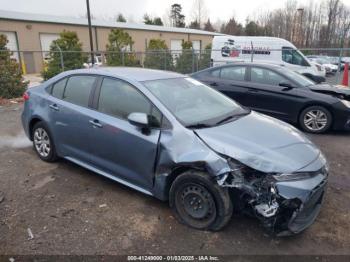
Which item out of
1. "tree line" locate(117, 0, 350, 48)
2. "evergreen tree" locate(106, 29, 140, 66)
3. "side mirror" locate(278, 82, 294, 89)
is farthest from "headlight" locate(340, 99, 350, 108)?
"tree line" locate(117, 0, 350, 48)

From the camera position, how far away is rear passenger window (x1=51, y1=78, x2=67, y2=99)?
14.5 feet

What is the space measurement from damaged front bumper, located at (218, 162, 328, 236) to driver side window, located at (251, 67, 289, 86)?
449 centimetres

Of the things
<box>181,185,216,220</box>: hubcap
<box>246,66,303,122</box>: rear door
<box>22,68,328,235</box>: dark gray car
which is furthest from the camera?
<box>246,66,303,122</box>: rear door

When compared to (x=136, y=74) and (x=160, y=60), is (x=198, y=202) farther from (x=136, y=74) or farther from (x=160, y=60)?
(x=160, y=60)

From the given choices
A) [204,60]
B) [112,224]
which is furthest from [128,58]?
[112,224]

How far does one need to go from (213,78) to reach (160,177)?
5187 mm

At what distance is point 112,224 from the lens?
10.4 feet

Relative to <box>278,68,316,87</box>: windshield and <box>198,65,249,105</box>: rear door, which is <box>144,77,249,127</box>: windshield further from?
<box>278,68,316,87</box>: windshield

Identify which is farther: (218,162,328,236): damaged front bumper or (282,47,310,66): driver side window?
(282,47,310,66): driver side window

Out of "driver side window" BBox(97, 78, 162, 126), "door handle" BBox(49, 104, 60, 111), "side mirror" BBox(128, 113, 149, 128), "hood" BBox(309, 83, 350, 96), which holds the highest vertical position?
"driver side window" BBox(97, 78, 162, 126)

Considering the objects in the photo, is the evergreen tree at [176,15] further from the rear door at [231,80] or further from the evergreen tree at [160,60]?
the rear door at [231,80]

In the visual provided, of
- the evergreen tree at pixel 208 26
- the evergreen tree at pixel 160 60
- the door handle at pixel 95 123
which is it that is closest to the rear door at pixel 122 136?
the door handle at pixel 95 123

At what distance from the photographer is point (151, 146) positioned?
321 cm

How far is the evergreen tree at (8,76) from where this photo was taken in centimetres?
1102
